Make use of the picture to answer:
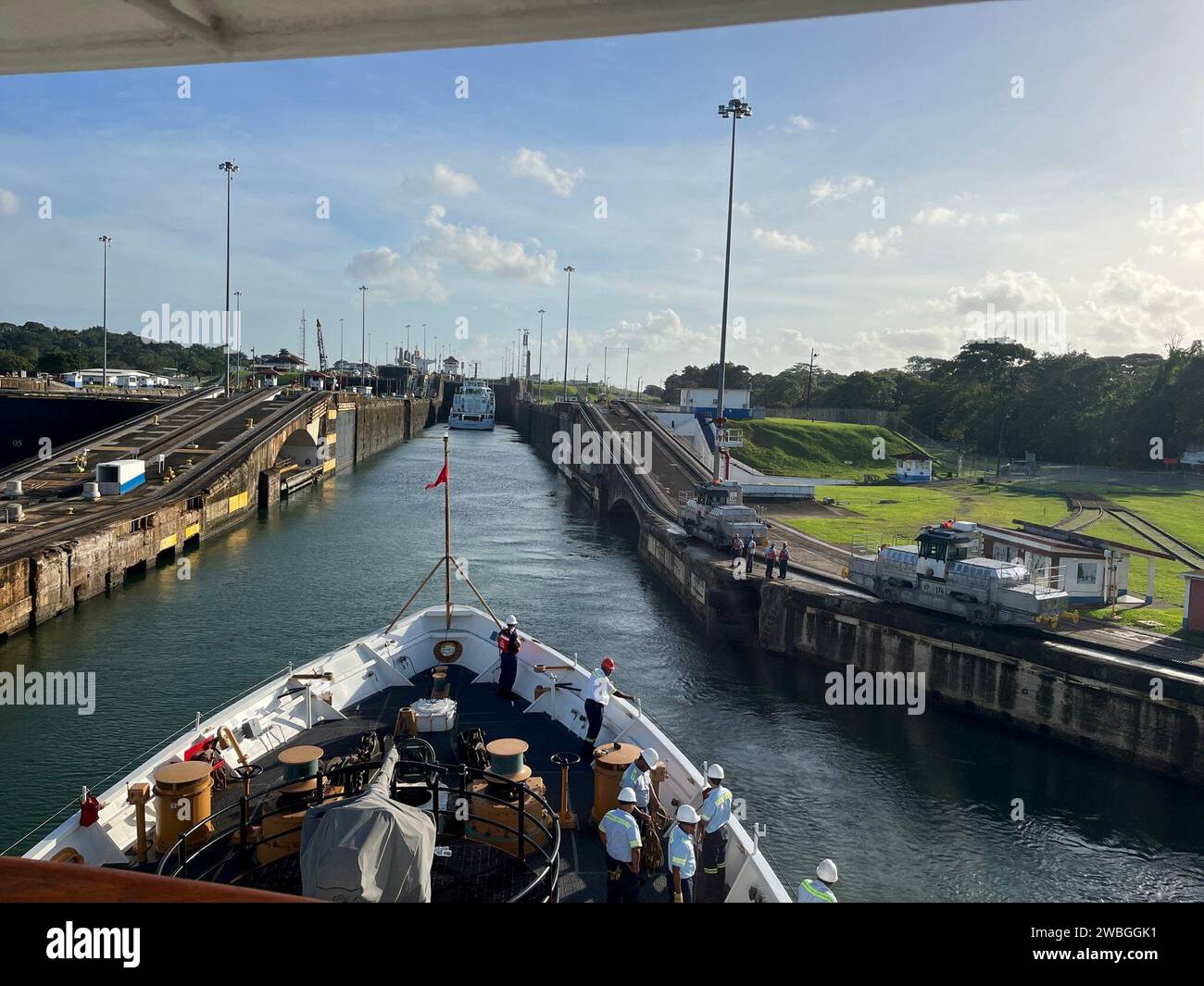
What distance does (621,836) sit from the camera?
29.6 ft

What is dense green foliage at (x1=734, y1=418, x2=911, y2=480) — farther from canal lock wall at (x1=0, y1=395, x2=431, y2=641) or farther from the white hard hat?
the white hard hat

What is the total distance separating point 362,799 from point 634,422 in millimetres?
72733

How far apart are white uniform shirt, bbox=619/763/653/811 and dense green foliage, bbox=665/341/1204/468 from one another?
6842 centimetres

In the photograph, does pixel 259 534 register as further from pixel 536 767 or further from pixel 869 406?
pixel 869 406

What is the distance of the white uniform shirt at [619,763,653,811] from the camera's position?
10.0 metres

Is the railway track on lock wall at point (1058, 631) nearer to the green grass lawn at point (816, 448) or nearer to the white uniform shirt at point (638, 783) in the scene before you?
the white uniform shirt at point (638, 783)

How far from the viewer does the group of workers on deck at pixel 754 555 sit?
3172 cm

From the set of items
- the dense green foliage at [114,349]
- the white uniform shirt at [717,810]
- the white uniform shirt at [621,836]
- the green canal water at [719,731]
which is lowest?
the green canal water at [719,731]

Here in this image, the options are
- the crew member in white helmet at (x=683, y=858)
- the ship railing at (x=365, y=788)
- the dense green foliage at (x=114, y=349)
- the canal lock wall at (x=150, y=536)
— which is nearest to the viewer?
the ship railing at (x=365, y=788)

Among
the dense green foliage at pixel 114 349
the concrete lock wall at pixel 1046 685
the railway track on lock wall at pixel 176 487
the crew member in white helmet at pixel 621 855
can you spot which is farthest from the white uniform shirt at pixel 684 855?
the dense green foliage at pixel 114 349

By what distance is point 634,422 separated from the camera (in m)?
78.4

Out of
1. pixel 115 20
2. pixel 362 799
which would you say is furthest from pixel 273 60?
pixel 362 799

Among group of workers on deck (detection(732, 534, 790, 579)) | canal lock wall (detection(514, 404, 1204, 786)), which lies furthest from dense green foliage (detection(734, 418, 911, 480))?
canal lock wall (detection(514, 404, 1204, 786))

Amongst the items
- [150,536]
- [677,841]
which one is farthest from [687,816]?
[150,536]
